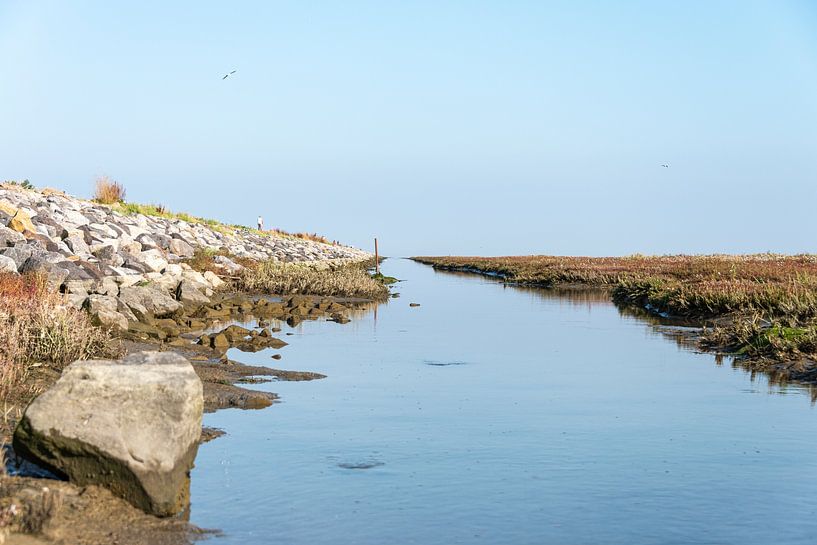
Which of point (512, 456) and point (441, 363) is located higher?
point (441, 363)

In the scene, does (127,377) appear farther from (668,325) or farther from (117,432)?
(668,325)

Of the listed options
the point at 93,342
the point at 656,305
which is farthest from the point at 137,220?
the point at 93,342

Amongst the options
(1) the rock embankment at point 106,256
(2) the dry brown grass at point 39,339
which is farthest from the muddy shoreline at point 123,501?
(1) the rock embankment at point 106,256

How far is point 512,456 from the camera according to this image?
962cm

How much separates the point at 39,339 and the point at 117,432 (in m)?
6.22

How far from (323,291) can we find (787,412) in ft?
74.3

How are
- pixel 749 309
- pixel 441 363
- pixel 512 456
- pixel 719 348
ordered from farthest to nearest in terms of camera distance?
1. pixel 749 309
2. pixel 719 348
3. pixel 441 363
4. pixel 512 456

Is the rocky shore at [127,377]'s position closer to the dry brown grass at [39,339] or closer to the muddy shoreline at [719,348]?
the dry brown grass at [39,339]

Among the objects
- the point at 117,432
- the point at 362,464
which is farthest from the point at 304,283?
the point at 117,432

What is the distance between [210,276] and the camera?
102 ft

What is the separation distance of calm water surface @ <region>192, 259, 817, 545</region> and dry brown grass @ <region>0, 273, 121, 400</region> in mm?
2425

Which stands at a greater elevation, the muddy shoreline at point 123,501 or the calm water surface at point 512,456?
the muddy shoreline at point 123,501

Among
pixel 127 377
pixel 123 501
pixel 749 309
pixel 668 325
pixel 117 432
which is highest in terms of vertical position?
pixel 127 377

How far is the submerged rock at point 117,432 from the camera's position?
6.96 meters
